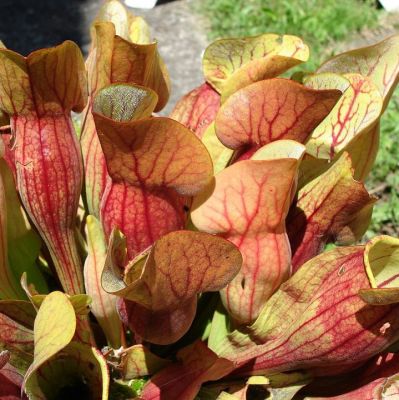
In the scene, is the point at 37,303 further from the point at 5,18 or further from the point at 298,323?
the point at 5,18

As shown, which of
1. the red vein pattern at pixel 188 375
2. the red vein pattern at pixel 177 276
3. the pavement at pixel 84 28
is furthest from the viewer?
the pavement at pixel 84 28

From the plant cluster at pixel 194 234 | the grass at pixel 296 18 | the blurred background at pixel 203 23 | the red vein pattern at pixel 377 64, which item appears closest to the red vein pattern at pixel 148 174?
the plant cluster at pixel 194 234

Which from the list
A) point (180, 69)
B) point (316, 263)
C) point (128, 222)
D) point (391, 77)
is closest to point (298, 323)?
point (316, 263)

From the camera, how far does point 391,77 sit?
0.79 meters

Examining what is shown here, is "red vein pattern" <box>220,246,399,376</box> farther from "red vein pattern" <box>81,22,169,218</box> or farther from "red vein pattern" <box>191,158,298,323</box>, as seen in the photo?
"red vein pattern" <box>81,22,169,218</box>

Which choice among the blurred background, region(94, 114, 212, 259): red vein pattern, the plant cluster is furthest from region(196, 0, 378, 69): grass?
region(94, 114, 212, 259): red vein pattern

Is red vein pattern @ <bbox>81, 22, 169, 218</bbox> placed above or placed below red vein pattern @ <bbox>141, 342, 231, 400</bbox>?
above

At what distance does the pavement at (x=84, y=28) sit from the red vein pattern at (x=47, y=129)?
1908mm

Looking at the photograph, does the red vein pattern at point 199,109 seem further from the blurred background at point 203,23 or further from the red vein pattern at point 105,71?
the blurred background at point 203,23

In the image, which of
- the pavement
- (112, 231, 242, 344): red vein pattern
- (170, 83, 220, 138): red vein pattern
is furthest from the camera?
the pavement

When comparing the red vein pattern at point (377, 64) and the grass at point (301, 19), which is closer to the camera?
the red vein pattern at point (377, 64)

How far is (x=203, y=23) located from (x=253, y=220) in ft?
7.84

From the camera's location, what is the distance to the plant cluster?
0.62m

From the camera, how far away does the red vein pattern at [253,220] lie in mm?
639
